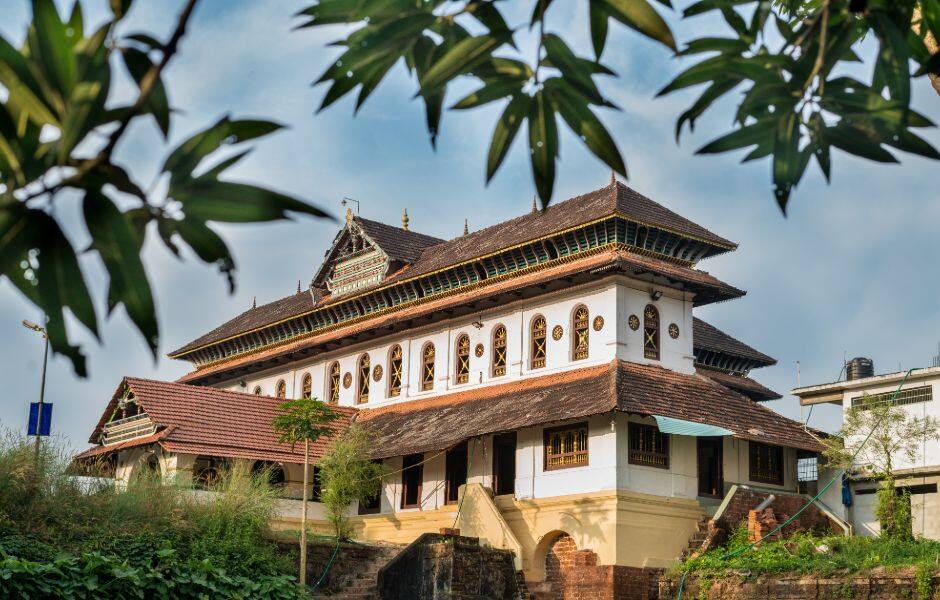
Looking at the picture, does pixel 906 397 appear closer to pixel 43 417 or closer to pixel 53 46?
pixel 43 417

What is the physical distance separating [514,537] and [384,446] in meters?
5.07

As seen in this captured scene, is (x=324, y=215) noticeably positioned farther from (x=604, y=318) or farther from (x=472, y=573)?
(x=604, y=318)

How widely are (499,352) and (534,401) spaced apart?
10.8ft

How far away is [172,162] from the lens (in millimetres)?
1959

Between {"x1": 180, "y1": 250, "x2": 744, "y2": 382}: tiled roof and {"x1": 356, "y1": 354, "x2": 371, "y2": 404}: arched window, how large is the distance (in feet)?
3.21

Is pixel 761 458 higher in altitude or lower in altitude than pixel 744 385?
lower

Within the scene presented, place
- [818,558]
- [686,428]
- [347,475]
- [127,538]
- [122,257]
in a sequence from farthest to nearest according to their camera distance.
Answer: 1. [347,475]
2. [686,428]
3. [818,558]
4. [127,538]
5. [122,257]

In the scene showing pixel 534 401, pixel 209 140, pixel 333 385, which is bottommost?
pixel 209 140

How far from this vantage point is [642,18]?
2455 millimetres

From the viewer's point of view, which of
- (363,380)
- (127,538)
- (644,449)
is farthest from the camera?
(363,380)

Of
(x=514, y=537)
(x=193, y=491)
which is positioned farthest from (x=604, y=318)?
(x=193, y=491)

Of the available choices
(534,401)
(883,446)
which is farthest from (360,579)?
(883,446)

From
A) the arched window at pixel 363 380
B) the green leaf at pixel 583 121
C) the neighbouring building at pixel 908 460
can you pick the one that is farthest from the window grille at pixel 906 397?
the green leaf at pixel 583 121

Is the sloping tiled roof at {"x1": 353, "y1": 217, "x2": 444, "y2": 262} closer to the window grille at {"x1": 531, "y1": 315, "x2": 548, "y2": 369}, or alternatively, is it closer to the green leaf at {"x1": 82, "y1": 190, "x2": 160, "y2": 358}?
the window grille at {"x1": 531, "y1": 315, "x2": 548, "y2": 369}
